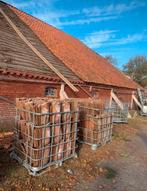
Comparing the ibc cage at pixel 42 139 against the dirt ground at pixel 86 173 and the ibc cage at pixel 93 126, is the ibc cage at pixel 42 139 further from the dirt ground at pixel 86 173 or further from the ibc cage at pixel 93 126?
the ibc cage at pixel 93 126

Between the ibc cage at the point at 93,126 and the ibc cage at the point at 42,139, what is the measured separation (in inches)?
66.2

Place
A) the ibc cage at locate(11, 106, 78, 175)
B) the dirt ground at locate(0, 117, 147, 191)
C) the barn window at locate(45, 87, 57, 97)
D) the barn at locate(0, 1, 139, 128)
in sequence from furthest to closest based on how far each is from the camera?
1. the barn window at locate(45, 87, 57, 97)
2. the barn at locate(0, 1, 139, 128)
3. the ibc cage at locate(11, 106, 78, 175)
4. the dirt ground at locate(0, 117, 147, 191)

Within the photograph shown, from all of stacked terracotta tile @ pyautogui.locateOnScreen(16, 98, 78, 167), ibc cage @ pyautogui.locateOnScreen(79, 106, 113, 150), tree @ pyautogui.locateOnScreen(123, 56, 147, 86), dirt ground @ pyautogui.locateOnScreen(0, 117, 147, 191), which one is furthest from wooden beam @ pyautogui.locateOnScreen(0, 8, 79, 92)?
tree @ pyautogui.locateOnScreen(123, 56, 147, 86)

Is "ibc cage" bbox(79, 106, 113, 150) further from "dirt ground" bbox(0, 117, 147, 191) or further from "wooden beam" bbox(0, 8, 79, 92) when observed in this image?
"wooden beam" bbox(0, 8, 79, 92)

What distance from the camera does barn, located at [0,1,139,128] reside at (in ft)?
29.0

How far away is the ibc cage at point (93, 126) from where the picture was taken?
7801 millimetres

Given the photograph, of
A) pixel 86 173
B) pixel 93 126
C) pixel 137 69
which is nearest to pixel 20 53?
pixel 93 126

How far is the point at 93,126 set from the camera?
786 cm

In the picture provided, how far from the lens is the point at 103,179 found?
5.48 m

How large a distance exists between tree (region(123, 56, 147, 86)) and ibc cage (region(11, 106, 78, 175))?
1933 inches

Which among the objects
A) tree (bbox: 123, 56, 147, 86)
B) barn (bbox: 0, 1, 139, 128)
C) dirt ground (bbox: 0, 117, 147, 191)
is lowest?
dirt ground (bbox: 0, 117, 147, 191)

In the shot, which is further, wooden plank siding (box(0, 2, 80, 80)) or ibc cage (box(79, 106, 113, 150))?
wooden plank siding (box(0, 2, 80, 80))

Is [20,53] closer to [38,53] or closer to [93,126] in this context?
[38,53]

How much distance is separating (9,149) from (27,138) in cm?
150
